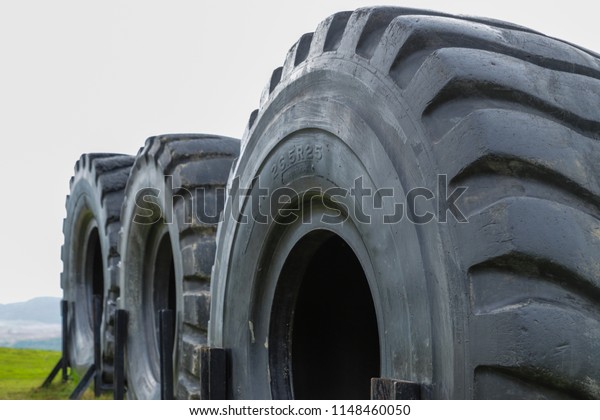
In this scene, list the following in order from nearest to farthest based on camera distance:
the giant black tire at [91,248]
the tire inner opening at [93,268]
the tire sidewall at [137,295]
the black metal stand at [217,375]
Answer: the black metal stand at [217,375] < the tire sidewall at [137,295] < the giant black tire at [91,248] < the tire inner opening at [93,268]

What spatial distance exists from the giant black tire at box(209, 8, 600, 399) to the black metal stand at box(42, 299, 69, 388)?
6.10 meters

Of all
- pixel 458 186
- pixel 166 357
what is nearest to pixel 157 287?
pixel 166 357

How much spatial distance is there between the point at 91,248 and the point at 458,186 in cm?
671

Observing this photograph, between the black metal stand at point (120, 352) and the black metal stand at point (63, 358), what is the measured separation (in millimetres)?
2694

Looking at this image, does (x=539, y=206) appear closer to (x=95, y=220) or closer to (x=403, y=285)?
(x=403, y=285)

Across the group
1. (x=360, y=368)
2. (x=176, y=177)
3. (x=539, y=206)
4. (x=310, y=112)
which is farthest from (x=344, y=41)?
(x=176, y=177)

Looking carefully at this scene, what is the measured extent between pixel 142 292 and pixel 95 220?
2344 mm

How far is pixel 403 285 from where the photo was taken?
1698 millimetres

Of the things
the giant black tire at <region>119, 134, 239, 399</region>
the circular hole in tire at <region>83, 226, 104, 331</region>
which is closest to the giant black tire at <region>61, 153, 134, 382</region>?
the circular hole in tire at <region>83, 226, 104, 331</region>

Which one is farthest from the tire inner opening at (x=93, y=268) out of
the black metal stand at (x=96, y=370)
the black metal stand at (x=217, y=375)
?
the black metal stand at (x=217, y=375)

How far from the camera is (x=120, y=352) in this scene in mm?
5238

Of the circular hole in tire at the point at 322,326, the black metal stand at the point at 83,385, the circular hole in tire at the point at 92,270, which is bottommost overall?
the black metal stand at the point at 83,385

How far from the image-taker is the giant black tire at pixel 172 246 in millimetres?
3715

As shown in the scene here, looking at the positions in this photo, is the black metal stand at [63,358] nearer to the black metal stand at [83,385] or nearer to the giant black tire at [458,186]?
the black metal stand at [83,385]
